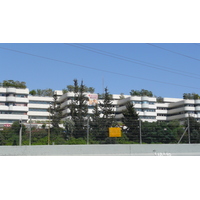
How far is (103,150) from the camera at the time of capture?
1082 cm

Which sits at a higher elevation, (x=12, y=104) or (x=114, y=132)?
(x=12, y=104)

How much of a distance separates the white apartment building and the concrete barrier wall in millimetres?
48203

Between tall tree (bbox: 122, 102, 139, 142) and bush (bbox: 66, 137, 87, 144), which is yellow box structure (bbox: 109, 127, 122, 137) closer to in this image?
tall tree (bbox: 122, 102, 139, 142)

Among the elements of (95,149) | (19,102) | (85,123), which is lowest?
(95,149)

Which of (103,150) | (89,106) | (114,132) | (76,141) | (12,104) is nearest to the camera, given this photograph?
(103,150)

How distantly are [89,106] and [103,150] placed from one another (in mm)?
64825

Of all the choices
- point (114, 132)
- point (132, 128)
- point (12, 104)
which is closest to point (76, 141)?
point (114, 132)

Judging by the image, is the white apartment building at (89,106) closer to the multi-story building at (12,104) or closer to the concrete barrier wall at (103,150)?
the multi-story building at (12,104)

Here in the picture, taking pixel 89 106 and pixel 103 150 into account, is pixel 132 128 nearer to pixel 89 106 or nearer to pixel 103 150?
pixel 103 150
